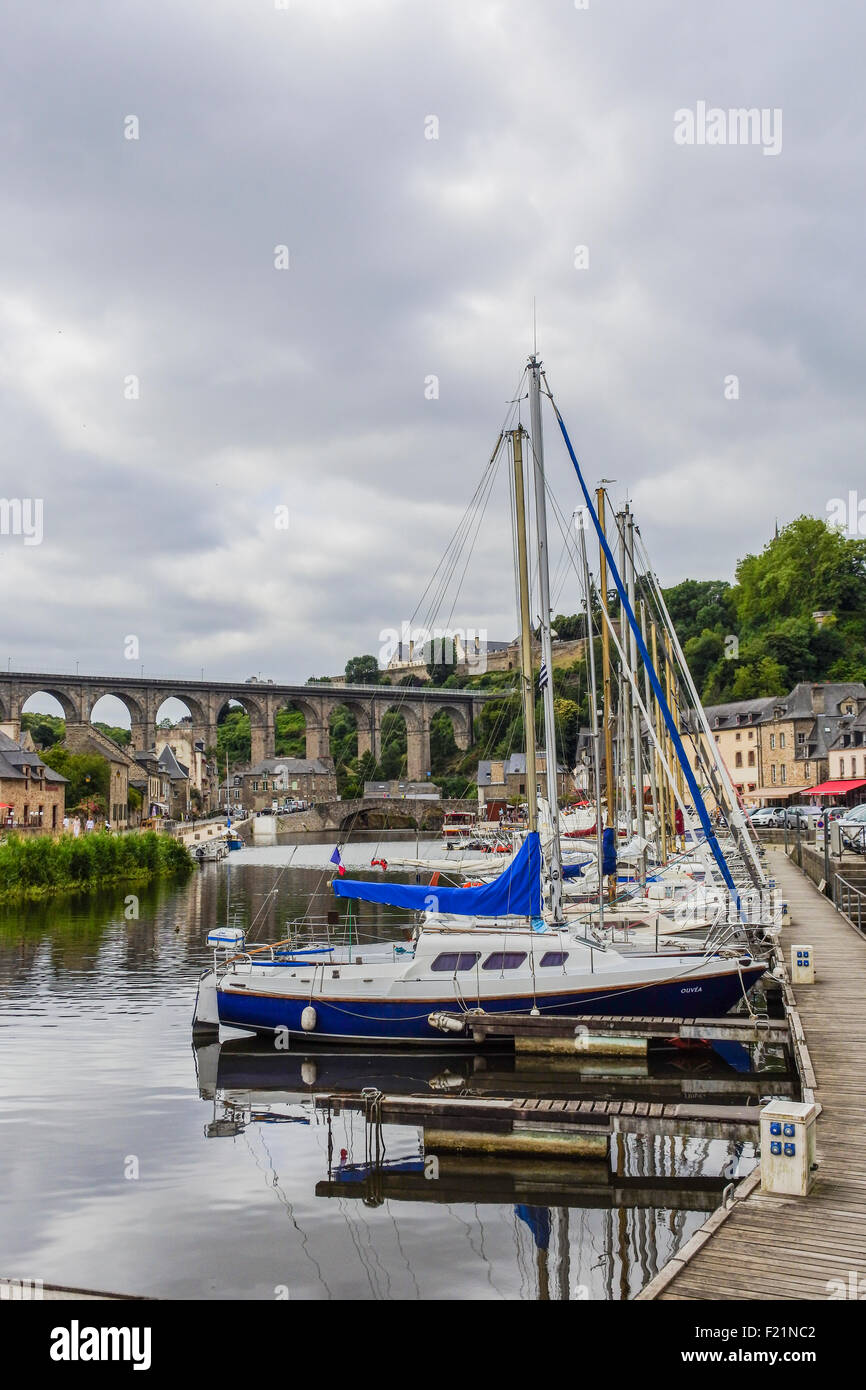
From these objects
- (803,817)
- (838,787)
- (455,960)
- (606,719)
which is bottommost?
(455,960)

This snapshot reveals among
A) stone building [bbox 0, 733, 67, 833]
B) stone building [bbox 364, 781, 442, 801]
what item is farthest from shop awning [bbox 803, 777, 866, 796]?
stone building [bbox 364, 781, 442, 801]

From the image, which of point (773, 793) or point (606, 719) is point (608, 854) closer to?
point (606, 719)

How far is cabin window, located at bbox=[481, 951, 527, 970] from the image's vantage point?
2234 cm

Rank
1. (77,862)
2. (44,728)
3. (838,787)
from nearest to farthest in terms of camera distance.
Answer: (77,862) → (838,787) → (44,728)

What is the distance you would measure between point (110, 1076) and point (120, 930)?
22.0m

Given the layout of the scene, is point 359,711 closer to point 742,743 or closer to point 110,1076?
point 742,743

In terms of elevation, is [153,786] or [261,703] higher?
[261,703]

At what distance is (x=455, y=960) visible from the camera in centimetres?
2261

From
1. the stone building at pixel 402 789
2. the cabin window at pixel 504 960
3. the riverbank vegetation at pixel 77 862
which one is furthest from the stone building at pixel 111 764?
the cabin window at pixel 504 960

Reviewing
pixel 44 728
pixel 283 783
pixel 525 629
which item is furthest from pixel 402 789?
pixel 525 629

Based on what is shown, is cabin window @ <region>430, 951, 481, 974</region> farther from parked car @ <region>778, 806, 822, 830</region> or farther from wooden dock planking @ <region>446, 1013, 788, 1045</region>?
parked car @ <region>778, 806, 822, 830</region>

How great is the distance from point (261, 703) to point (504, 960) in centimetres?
12661
